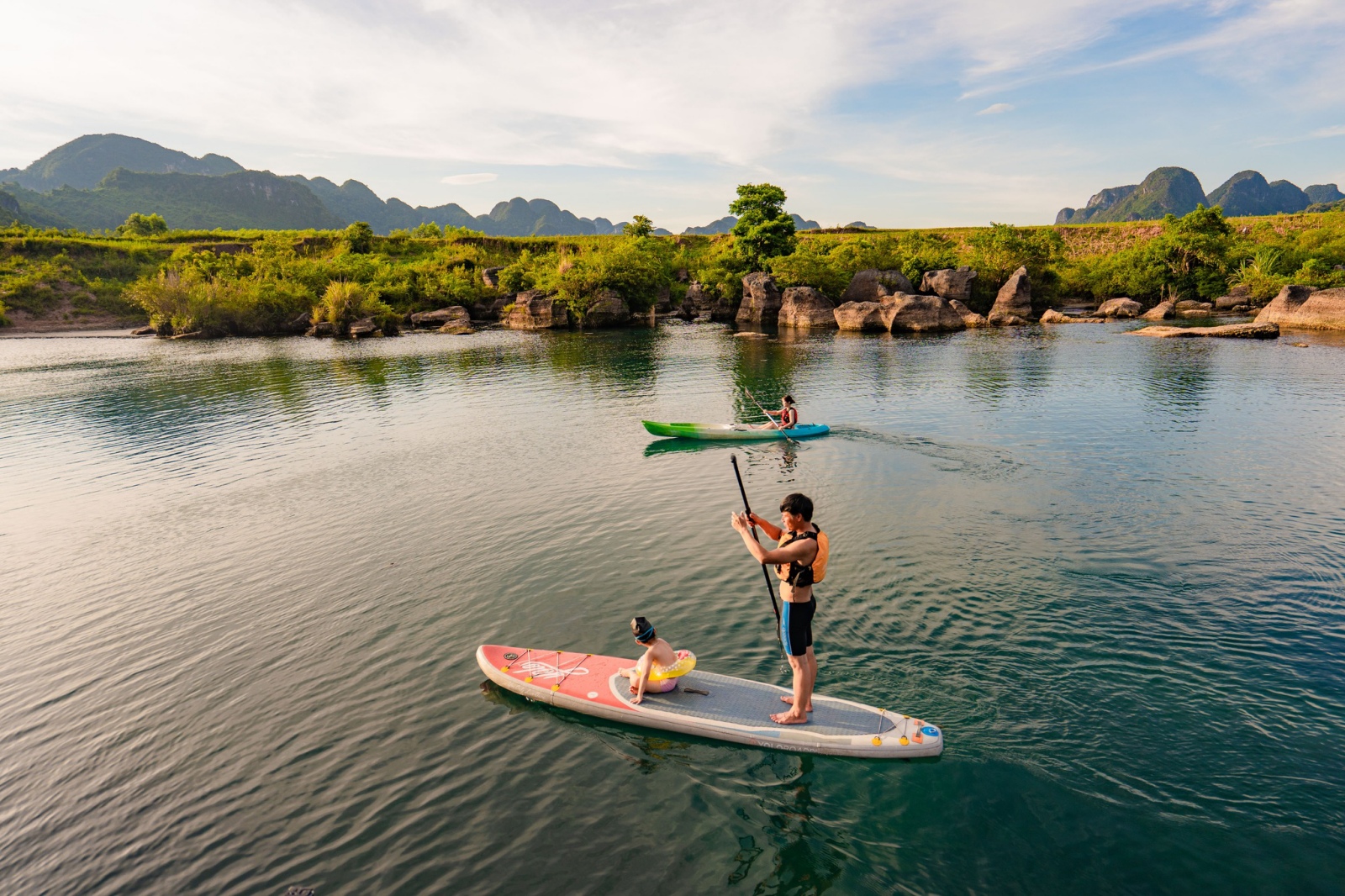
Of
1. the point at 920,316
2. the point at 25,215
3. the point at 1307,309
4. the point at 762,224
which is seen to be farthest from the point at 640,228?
the point at 25,215

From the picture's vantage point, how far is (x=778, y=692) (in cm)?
952

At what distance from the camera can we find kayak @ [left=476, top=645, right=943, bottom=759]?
8484 millimetres

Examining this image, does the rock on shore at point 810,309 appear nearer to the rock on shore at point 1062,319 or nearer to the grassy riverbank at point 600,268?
the grassy riverbank at point 600,268

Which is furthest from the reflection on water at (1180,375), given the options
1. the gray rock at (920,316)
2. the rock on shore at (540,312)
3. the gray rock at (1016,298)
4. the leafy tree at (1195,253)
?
the rock on shore at (540,312)

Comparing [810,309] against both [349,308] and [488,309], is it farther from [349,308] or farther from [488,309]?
[349,308]

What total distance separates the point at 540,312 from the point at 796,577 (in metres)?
74.5

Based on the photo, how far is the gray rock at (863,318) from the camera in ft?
221

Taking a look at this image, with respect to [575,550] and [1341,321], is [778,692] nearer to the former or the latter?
[575,550]

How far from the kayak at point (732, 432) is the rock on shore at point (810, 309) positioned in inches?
1903

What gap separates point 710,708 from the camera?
9297mm

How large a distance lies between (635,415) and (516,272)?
69902 mm

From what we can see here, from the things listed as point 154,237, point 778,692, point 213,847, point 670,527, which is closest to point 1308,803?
point 778,692

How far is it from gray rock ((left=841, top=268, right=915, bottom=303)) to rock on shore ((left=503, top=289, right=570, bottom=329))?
120 feet

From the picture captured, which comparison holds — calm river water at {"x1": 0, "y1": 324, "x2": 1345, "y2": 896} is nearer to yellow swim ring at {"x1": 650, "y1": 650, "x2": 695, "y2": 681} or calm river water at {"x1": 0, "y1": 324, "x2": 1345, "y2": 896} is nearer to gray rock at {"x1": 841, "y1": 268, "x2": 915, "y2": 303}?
yellow swim ring at {"x1": 650, "y1": 650, "x2": 695, "y2": 681}
